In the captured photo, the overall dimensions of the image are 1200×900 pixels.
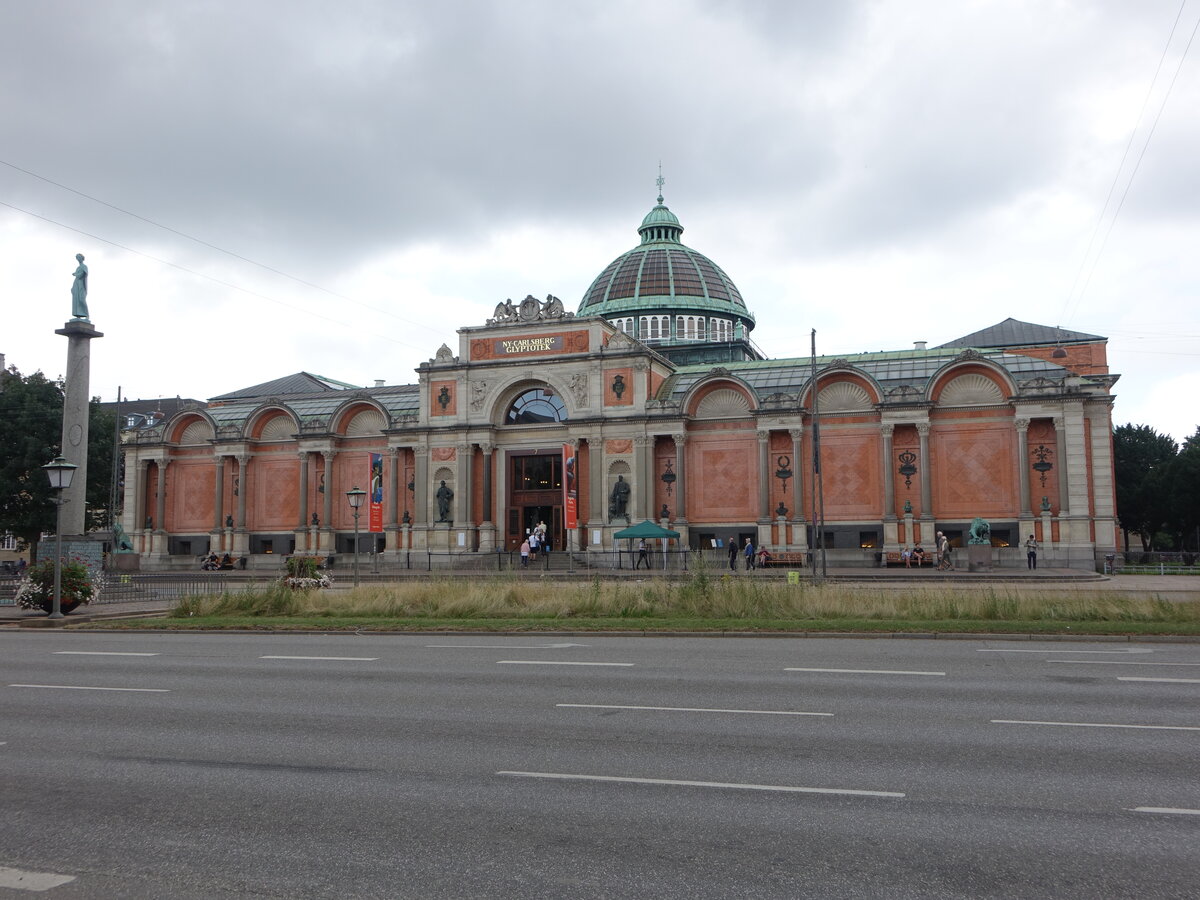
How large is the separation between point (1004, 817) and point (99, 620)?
79.1 feet

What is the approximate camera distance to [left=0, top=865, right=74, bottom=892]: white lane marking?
5.94 metres

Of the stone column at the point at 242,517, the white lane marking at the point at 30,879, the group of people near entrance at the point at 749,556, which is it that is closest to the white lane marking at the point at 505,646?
the white lane marking at the point at 30,879

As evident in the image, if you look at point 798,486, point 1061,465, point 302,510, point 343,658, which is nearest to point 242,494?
point 302,510

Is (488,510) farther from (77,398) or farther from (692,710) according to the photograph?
(692,710)

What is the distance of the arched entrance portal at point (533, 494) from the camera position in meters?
58.0

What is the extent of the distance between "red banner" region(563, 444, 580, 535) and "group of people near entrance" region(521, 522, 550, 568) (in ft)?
4.85

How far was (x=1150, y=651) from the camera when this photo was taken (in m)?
16.9

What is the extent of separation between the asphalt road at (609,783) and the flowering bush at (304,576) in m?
15.9

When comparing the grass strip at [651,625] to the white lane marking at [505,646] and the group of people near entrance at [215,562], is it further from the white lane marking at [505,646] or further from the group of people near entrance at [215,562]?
the group of people near entrance at [215,562]

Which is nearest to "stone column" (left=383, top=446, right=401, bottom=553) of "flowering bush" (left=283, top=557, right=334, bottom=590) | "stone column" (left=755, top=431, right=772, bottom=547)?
"stone column" (left=755, top=431, right=772, bottom=547)

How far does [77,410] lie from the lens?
112 feet

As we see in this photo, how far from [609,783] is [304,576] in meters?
25.7

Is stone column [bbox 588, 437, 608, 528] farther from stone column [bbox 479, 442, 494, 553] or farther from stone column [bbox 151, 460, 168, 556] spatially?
stone column [bbox 151, 460, 168, 556]

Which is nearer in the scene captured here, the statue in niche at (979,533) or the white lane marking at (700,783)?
the white lane marking at (700,783)
